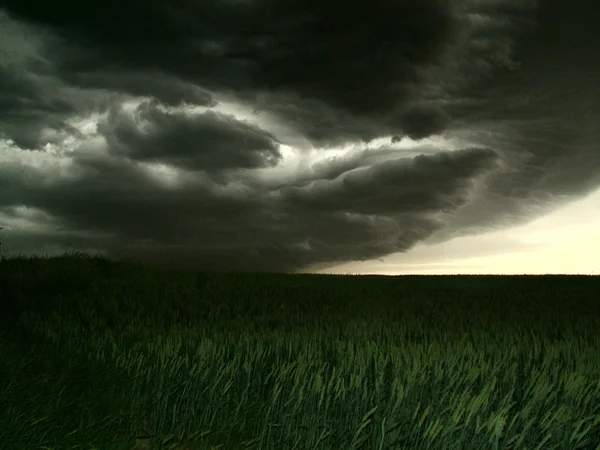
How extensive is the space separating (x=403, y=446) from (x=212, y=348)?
3.69 meters

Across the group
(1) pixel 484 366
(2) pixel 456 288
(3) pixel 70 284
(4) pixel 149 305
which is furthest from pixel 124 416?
(2) pixel 456 288

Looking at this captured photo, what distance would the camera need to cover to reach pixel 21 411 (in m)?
5.52

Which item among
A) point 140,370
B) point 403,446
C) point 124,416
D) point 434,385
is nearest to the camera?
point 403,446

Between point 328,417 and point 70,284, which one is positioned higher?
point 70,284

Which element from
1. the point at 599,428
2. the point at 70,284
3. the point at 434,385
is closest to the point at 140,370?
the point at 434,385

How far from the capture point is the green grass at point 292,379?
483cm

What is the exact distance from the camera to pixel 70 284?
Result: 16188 mm

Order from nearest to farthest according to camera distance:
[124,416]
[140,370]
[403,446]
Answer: [403,446], [124,416], [140,370]

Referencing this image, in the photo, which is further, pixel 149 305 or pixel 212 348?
pixel 149 305

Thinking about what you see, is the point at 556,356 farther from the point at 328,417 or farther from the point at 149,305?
the point at 149,305

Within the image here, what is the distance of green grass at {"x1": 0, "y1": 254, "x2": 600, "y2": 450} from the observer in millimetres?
4832

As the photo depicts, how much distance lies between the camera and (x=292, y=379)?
651 centimetres

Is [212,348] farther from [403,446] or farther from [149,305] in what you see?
[149,305]

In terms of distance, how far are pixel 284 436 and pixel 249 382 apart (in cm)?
117
